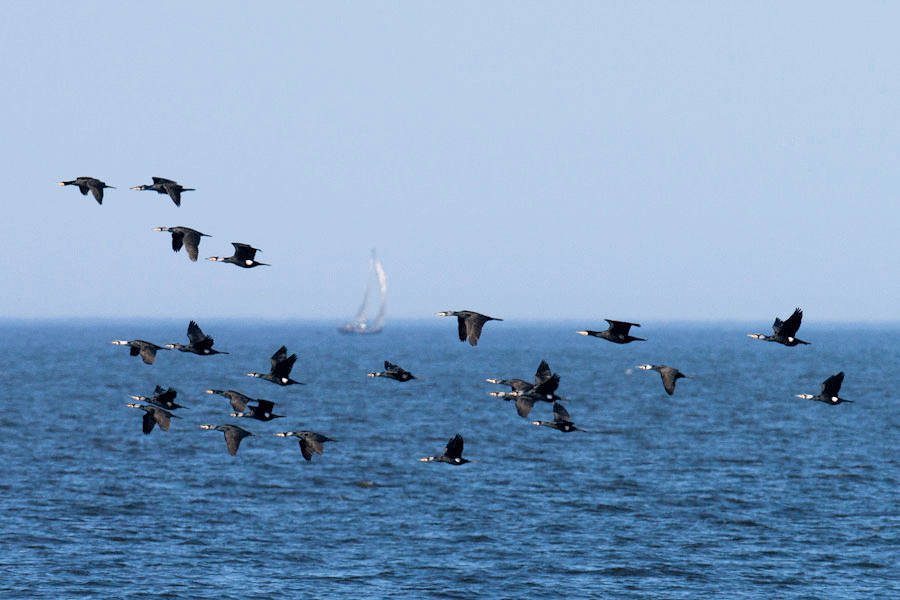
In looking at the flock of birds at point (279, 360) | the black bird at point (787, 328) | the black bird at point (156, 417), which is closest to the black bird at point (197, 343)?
the flock of birds at point (279, 360)

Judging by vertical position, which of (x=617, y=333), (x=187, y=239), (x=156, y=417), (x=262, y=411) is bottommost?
(x=156, y=417)

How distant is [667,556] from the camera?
51.0 meters

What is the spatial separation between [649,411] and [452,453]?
9153cm

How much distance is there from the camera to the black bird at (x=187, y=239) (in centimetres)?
2671

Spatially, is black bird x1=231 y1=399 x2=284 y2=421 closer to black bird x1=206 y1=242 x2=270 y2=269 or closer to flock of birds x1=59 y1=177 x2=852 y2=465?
flock of birds x1=59 y1=177 x2=852 y2=465

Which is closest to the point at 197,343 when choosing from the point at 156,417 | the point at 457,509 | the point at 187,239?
the point at 156,417

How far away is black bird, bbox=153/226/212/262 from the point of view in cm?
2671

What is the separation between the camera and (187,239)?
2730 centimetres

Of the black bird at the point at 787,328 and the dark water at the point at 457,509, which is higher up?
the black bird at the point at 787,328

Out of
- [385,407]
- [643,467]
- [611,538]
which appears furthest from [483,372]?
[611,538]

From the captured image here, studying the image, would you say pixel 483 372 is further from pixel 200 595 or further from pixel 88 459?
pixel 200 595

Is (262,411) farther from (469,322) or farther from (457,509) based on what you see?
(457,509)

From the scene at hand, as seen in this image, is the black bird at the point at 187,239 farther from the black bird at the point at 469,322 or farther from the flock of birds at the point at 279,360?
the black bird at the point at 469,322

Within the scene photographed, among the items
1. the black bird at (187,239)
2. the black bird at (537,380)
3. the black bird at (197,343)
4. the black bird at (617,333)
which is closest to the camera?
the black bird at (187,239)
